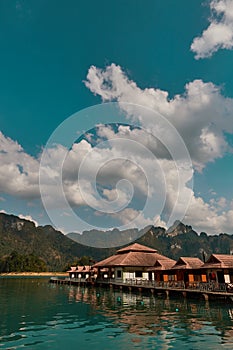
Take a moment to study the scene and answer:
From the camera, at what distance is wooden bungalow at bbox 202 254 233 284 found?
108ft

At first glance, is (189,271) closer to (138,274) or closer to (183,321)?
(138,274)

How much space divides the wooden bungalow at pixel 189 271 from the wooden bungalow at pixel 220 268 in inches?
98.7

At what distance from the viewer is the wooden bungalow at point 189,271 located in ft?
125

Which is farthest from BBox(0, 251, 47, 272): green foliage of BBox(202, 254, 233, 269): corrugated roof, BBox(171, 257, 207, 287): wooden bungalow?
BBox(202, 254, 233, 269): corrugated roof

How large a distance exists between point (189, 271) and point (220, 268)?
7593 millimetres

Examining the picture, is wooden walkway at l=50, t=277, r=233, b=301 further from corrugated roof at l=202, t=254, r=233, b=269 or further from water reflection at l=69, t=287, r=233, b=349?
corrugated roof at l=202, t=254, r=233, b=269

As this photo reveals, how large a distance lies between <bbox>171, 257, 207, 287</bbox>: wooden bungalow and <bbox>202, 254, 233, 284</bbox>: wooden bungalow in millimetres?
2506

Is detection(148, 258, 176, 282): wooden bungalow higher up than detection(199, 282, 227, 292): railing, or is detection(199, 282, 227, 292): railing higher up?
detection(148, 258, 176, 282): wooden bungalow

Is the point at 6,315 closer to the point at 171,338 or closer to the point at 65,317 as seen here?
the point at 65,317

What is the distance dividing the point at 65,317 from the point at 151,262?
36.0m

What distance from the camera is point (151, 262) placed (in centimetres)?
5488

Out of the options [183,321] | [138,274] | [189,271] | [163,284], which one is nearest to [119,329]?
[183,321]

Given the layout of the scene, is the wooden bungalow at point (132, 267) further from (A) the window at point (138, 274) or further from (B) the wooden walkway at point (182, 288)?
(B) the wooden walkway at point (182, 288)

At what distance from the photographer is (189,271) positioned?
39812 millimetres
